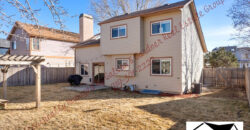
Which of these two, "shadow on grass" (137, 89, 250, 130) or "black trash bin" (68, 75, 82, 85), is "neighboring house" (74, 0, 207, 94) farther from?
"shadow on grass" (137, 89, 250, 130)

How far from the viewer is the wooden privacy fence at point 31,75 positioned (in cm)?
1527

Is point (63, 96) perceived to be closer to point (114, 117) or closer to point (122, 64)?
point (122, 64)

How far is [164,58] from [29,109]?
8.31 meters

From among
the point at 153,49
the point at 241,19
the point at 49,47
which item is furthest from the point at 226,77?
the point at 49,47

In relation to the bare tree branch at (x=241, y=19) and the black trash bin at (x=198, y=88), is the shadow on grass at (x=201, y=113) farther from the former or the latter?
the bare tree branch at (x=241, y=19)

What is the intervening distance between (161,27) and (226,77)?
8.26 metres

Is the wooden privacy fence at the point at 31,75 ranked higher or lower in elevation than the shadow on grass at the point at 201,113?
higher

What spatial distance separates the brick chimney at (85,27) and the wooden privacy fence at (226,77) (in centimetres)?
1431

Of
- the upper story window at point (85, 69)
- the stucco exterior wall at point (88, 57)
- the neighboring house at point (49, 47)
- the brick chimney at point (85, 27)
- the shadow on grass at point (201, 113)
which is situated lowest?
the shadow on grass at point (201, 113)

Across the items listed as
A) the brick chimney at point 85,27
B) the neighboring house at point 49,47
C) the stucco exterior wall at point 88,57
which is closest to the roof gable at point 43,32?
the neighboring house at point 49,47

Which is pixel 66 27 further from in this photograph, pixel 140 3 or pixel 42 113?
pixel 140 3

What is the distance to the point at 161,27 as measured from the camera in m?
11.1

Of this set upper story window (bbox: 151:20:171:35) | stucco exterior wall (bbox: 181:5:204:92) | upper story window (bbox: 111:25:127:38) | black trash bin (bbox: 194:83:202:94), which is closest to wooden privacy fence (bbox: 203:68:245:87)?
stucco exterior wall (bbox: 181:5:204:92)

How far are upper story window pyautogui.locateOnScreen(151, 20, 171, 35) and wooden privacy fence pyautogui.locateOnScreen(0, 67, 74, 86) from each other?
1205cm
